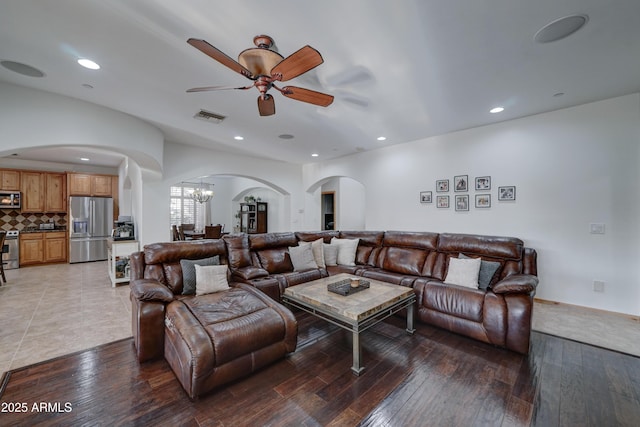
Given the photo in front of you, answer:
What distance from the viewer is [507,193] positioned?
156 inches

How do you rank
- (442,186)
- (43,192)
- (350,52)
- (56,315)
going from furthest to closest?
(43,192) → (442,186) → (56,315) → (350,52)

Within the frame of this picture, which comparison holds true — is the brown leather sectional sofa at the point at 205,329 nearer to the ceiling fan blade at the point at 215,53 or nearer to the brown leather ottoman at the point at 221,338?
the brown leather ottoman at the point at 221,338

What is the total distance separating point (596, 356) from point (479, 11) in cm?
319

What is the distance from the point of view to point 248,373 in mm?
2047

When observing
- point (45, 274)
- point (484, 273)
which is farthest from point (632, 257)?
point (45, 274)

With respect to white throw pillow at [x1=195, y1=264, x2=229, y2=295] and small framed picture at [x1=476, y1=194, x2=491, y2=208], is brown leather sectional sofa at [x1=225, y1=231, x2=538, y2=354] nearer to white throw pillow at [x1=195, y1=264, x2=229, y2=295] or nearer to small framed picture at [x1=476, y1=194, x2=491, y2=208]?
white throw pillow at [x1=195, y1=264, x2=229, y2=295]

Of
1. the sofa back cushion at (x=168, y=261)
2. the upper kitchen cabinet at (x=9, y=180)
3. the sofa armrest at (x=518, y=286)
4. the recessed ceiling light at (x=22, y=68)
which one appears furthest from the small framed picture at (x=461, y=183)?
the upper kitchen cabinet at (x=9, y=180)

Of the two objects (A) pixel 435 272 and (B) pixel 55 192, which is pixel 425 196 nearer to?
(A) pixel 435 272

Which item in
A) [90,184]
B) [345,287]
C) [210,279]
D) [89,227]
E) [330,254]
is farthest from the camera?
[90,184]

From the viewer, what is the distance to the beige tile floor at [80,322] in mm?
2514

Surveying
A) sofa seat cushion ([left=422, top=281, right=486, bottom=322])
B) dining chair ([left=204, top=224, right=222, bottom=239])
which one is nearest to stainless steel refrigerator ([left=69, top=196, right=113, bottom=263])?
dining chair ([left=204, top=224, right=222, bottom=239])

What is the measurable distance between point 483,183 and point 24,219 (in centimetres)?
1079

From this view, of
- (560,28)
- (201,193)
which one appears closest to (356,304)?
(560,28)

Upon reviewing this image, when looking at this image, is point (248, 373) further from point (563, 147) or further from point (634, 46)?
point (563, 147)
